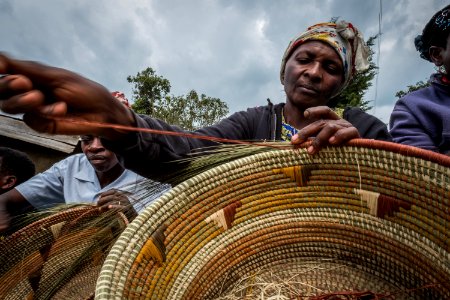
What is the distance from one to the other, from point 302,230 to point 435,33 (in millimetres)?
878

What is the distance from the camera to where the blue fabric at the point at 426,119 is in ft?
3.43

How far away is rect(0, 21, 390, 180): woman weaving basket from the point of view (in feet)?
1.60

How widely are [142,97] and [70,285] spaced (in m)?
17.1

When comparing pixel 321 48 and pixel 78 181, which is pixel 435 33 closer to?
pixel 321 48

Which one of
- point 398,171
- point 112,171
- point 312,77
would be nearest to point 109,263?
point 398,171

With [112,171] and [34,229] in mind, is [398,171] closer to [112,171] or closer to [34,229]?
[34,229]

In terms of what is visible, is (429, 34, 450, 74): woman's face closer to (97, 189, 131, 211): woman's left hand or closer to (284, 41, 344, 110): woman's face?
(284, 41, 344, 110): woman's face

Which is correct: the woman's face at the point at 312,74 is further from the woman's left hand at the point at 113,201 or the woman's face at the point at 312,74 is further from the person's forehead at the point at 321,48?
the woman's left hand at the point at 113,201

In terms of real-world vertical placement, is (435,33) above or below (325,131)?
above

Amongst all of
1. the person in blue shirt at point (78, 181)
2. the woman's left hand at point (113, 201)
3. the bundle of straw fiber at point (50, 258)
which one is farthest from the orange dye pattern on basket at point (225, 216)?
the person in blue shirt at point (78, 181)

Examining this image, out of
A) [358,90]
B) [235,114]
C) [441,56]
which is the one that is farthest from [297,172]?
[358,90]

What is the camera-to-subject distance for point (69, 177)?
1976 mm

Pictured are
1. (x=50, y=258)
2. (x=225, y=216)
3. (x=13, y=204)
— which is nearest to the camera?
(x=225, y=216)

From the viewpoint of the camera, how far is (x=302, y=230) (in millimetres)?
823
